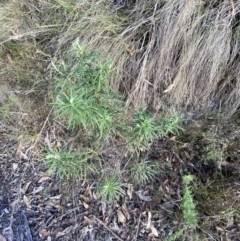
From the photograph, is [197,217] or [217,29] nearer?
[197,217]

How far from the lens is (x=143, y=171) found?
1643 mm

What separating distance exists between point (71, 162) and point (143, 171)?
37 cm

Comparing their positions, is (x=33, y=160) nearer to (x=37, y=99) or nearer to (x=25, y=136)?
(x=25, y=136)

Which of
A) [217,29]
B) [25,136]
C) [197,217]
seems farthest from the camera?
[25,136]

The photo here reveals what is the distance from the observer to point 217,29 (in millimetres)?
1709

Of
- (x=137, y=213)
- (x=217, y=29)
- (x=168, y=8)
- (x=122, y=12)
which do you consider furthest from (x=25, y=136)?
(x=217, y=29)

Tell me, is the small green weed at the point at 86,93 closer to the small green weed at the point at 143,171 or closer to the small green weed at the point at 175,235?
the small green weed at the point at 143,171

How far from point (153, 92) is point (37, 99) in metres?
0.58

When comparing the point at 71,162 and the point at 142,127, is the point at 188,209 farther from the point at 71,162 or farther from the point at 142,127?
the point at 71,162

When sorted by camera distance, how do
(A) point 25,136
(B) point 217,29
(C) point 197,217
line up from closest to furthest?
(C) point 197,217
(B) point 217,29
(A) point 25,136

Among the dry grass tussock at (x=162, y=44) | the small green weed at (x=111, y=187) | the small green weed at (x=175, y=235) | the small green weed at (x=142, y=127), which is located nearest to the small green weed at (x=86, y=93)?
the small green weed at (x=142, y=127)

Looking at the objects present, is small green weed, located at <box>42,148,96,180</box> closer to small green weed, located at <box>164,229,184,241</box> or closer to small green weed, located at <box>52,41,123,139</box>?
small green weed, located at <box>52,41,123,139</box>

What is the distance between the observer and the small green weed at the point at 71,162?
1.38 metres

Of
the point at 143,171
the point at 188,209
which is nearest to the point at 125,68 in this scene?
the point at 143,171
